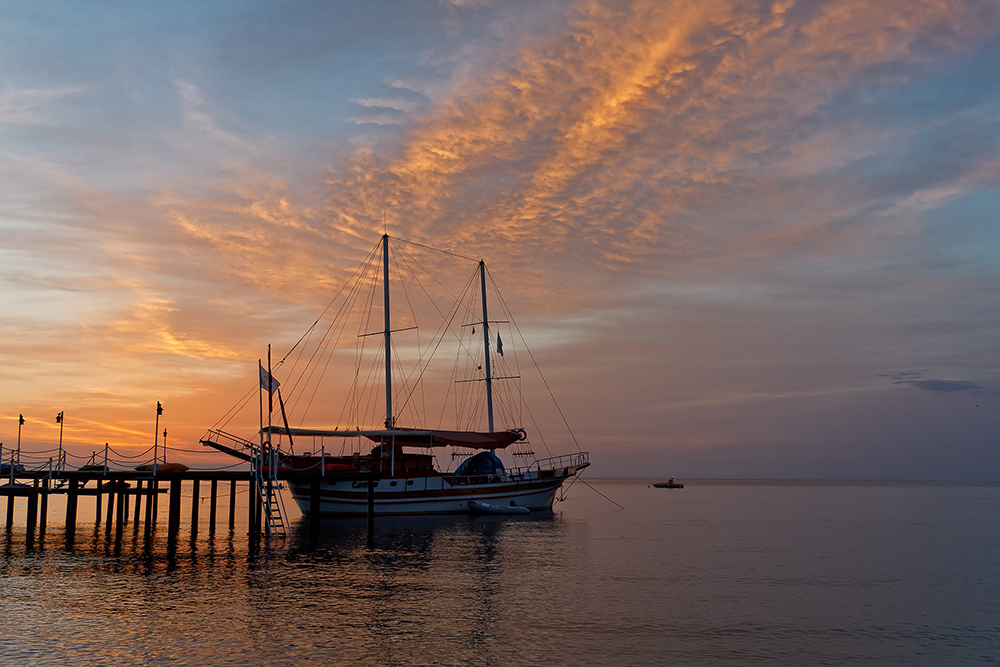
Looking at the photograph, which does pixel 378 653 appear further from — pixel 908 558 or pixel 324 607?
pixel 908 558

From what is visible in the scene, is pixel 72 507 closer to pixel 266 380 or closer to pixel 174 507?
pixel 174 507

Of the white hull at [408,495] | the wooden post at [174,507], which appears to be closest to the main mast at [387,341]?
the white hull at [408,495]

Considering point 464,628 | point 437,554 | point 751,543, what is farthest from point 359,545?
point 751,543

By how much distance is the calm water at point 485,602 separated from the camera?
20969 millimetres

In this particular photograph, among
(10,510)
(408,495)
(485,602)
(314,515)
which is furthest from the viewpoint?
(408,495)

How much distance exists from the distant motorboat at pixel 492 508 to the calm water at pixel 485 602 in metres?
18.2

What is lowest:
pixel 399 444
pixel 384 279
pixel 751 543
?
pixel 751 543

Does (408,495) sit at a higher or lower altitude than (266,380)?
lower

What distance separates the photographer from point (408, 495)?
65.2 meters

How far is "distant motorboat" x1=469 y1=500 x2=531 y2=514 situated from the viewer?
68.6m

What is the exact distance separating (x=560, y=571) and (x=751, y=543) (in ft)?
74.2

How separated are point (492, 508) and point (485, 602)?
4218cm

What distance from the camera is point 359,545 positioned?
44781 millimetres

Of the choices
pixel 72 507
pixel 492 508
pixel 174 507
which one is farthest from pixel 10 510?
pixel 492 508
